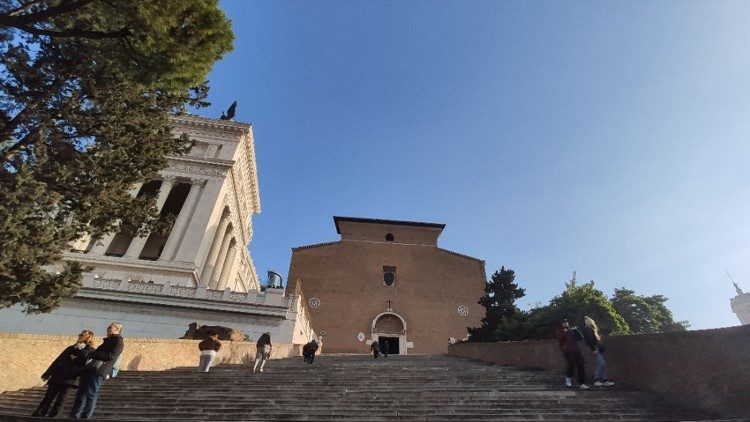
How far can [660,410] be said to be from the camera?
5.76 m

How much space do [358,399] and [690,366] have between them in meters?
5.10

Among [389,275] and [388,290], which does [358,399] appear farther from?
[389,275]

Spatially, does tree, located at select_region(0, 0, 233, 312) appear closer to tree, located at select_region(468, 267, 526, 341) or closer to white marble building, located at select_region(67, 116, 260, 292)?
white marble building, located at select_region(67, 116, 260, 292)

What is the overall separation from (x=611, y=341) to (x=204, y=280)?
2108cm

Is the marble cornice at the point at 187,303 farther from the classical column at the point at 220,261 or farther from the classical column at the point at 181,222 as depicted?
the classical column at the point at 220,261

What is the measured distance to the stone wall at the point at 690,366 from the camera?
211 inches

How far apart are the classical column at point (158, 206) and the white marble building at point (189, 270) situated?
55mm

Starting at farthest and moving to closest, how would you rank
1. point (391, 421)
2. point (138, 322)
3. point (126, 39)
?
1. point (138, 322)
2. point (126, 39)
3. point (391, 421)

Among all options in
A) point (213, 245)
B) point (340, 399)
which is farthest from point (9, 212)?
point (213, 245)

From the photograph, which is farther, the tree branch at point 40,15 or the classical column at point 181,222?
the classical column at point 181,222

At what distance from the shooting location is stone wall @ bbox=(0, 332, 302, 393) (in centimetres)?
783

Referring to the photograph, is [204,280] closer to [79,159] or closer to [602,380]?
[79,159]

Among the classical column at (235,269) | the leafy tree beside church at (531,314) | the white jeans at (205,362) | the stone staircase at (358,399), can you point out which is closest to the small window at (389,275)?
the leafy tree beside church at (531,314)

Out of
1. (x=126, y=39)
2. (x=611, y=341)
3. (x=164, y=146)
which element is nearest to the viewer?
(x=611, y=341)
